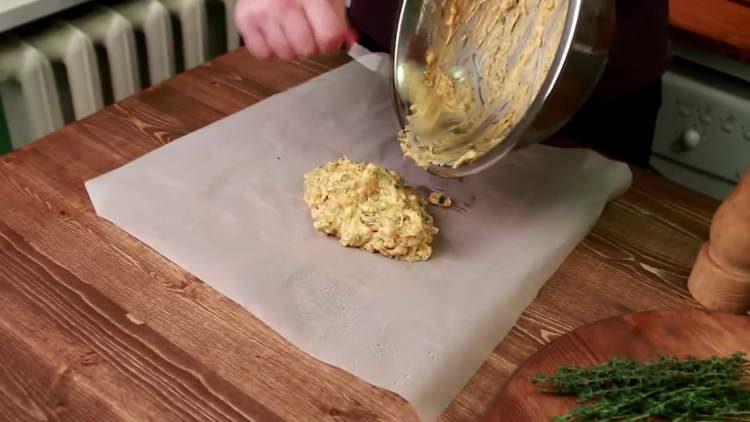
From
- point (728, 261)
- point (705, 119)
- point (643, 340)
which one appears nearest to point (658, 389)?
point (643, 340)

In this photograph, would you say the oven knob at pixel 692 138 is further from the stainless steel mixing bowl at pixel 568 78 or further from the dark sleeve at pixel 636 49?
the stainless steel mixing bowl at pixel 568 78

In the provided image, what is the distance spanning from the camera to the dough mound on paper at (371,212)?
83cm

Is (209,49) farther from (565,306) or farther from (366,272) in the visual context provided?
(565,306)

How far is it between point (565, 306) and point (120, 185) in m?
0.51

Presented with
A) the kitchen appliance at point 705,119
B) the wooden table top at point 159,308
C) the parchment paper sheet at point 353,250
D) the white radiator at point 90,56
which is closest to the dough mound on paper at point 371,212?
the parchment paper sheet at point 353,250

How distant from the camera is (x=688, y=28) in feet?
4.07

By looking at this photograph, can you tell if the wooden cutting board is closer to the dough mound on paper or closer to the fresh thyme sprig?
the fresh thyme sprig

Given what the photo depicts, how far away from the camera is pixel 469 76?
93 centimetres

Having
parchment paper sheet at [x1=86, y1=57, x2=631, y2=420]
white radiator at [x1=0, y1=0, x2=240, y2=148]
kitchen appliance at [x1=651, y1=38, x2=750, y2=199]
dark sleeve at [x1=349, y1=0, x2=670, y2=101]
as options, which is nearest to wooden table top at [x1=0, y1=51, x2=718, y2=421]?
parchment paper sheet at [x1=86, y1=57, x2=631, y2=420]

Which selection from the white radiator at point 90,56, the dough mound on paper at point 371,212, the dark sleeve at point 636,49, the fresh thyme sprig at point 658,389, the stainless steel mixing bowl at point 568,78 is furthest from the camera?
the white radiator at point 90,56

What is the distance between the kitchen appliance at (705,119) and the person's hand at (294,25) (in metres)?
0.72

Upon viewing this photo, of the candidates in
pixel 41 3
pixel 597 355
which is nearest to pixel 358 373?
pixel 597 355

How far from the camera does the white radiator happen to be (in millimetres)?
1198

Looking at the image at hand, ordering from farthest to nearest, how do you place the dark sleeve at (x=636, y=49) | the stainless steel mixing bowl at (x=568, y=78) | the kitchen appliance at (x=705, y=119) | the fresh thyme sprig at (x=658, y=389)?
the kitchen appliance at (x=705, y=119) < the dark sleeve at (x=636, y=49) < the stainless steel mixing bowl at (x=568, y=78) < the fresh thyme sprig at (x=658, y=389)
